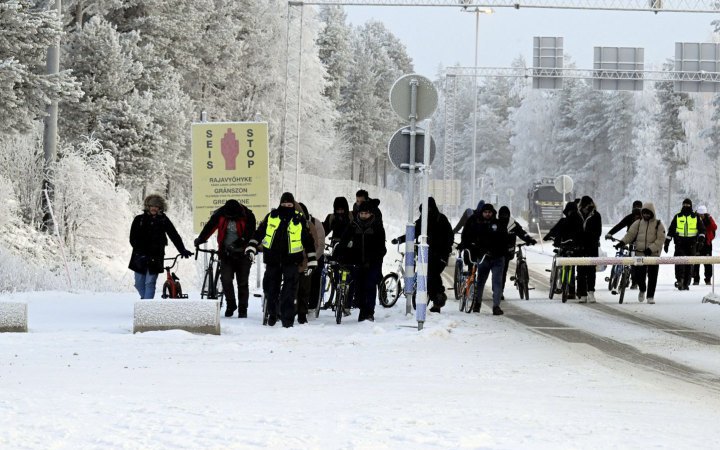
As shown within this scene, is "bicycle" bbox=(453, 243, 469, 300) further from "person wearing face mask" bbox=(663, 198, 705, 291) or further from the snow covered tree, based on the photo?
the snow covered tree

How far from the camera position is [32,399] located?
30.7 ft

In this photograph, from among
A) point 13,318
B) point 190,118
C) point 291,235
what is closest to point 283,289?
point 291,235

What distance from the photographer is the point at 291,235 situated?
16.3m

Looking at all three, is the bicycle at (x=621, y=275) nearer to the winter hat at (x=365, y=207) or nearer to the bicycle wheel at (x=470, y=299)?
the bicycle wheel at (x=470, y=299)

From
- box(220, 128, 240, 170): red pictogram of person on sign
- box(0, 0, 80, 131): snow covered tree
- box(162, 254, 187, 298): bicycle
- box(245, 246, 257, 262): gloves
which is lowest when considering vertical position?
box(162, 254, 187, 298): bicycle

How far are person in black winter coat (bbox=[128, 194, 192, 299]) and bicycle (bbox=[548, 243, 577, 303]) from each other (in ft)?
28.3

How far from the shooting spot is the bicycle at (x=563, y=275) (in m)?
23.6

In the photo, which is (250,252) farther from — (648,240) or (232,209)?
(648,240)

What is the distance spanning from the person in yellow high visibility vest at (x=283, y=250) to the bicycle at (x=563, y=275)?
8.32 metres

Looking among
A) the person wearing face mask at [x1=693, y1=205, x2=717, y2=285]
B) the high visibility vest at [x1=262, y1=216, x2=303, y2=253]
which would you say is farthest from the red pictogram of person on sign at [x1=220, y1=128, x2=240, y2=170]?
the person wearing face mask at [x1=693, y1=205, x2=717, y2=285]

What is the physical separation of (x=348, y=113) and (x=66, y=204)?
7199 cm

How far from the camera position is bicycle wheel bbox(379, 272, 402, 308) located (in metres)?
20.6

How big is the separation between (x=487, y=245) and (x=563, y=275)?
4.48 meters

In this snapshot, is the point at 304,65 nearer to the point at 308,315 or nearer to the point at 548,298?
the point at 548,298
